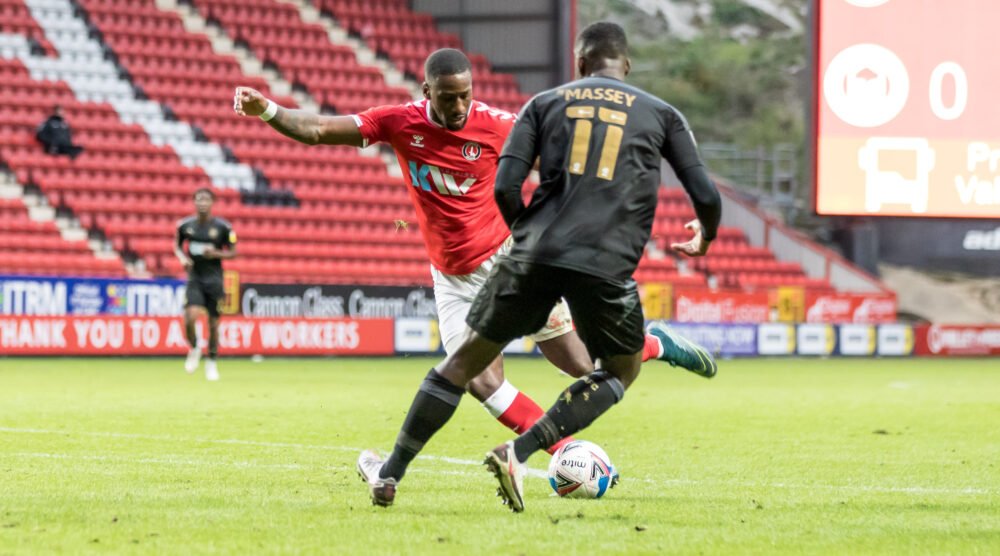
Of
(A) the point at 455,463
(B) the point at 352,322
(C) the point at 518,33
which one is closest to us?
(A) the point at 455,463

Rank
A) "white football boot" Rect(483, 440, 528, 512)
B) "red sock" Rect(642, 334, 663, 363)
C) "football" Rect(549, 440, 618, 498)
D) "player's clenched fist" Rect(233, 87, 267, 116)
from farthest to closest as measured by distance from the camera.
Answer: "red sock" Rect(642, 334, 663, 363) < "football" Rect(549, 440, 618, 498) < "player's clenched fist" Rect(233, 87, 267, 116) < "white football boot" Rect(483, 440, 528, 512)

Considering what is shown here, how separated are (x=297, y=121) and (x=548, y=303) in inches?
53.7

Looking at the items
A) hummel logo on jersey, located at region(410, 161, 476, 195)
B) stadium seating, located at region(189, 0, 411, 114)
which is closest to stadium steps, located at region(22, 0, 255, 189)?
stadium seating, located at region(189, 0, 411, 114)

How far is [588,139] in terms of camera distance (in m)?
5.40

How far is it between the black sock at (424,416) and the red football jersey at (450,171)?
1.14 metres

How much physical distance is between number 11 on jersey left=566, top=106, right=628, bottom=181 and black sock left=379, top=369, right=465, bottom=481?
100 cm

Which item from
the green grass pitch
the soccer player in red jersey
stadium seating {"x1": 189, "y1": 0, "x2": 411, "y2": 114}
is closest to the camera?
the green grass pitch

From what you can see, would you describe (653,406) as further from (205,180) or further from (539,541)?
(205,180)

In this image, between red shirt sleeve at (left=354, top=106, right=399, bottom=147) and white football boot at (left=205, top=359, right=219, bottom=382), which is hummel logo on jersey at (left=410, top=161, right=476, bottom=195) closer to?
red shirt sleeve at (left=354, top=106, right=399, bottom=147)

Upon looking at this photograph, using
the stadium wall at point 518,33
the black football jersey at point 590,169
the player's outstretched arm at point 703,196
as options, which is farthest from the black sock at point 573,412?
the stadium wall at point 518,33

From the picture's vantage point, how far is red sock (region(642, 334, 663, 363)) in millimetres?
6969

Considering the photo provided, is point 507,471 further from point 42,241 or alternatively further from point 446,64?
point 42,241

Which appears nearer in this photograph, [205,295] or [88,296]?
[205,295]

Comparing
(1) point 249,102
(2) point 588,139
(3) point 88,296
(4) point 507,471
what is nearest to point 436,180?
(1) point 249,102
